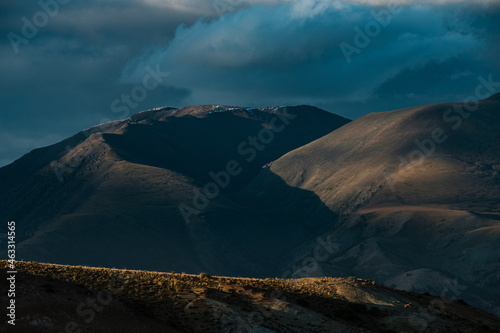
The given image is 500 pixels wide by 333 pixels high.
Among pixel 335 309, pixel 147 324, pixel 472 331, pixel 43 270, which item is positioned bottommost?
pixel 472 331

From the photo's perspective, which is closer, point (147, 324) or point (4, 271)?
point (147, 324)

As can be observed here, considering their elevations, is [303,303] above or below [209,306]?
below

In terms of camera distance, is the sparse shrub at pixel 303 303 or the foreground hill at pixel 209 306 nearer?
the foreground hill at pixel 209 306

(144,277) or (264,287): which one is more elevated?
(144,277)

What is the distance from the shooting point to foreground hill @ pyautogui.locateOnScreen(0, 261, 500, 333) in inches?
1965

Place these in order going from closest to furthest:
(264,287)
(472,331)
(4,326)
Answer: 1. (4,326)
2. (472,331)
3. (264,287)

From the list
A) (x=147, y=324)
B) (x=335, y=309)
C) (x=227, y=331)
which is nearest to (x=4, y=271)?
(x=147, y=324)

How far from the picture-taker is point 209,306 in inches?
2228

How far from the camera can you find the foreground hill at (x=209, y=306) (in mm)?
49906

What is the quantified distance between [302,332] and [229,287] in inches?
495

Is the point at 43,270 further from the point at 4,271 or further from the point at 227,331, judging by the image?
the point at 227,331

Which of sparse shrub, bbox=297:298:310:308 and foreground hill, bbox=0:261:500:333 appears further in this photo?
sparse shrub, bbox=297:298:310:308

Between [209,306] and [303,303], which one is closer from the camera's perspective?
[209,306]

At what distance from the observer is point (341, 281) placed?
7800 centimetres
